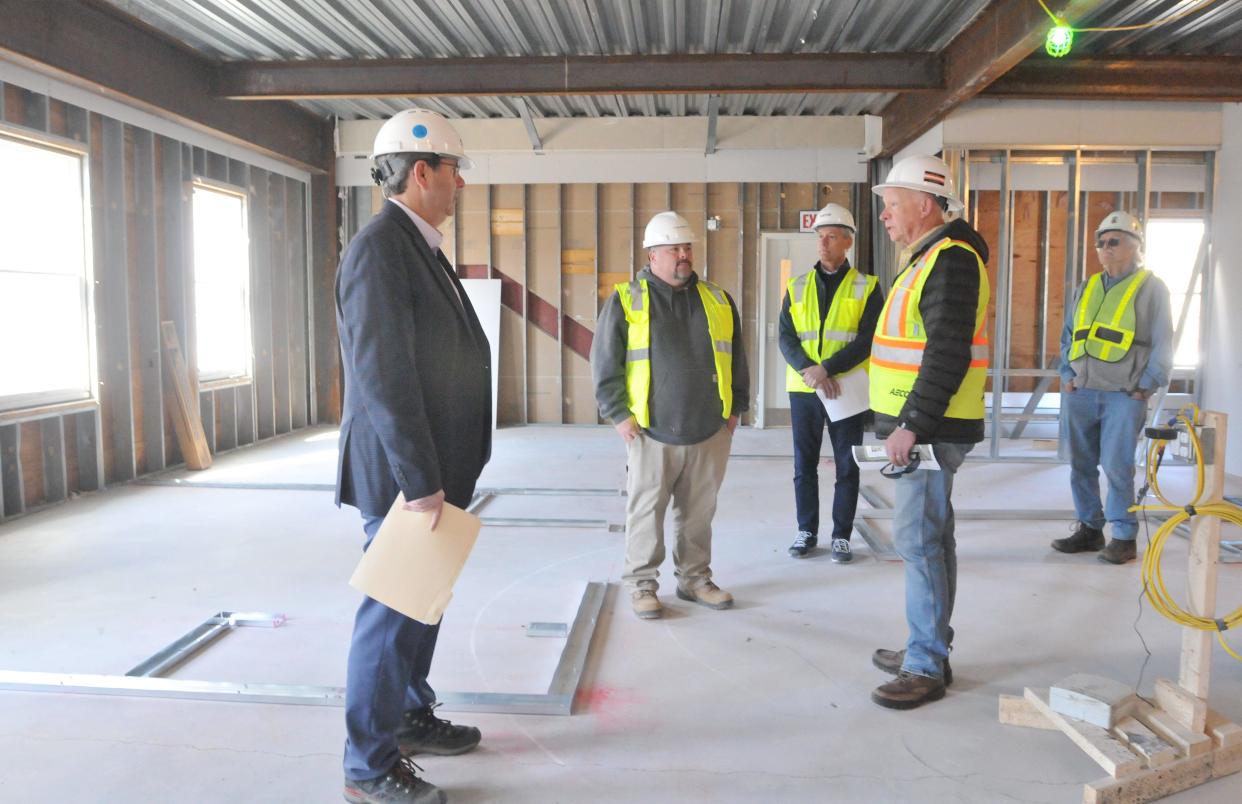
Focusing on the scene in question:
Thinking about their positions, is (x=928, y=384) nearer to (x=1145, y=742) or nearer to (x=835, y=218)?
(x=1145, y=742)

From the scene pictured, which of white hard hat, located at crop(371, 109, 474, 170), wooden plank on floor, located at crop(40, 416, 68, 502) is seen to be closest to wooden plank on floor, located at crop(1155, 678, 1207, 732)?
white hard hat, located at crop(371, 109, 474, 170)

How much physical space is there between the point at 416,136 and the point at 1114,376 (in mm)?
3761

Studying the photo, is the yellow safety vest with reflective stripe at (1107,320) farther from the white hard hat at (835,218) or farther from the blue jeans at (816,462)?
the white hard hat at (835,218)

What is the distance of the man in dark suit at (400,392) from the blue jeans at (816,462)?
2.44m

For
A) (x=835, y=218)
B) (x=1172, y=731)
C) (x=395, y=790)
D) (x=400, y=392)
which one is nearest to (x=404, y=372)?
(x=400, y=392)

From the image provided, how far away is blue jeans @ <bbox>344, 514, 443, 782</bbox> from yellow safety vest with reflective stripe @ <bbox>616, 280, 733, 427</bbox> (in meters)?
1.58

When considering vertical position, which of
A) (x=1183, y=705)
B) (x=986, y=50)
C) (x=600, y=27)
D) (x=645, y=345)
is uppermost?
(x=600, y=27)

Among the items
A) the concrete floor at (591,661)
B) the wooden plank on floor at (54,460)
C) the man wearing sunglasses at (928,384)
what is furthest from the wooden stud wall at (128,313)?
the man wearing sunglasses at (928,384)

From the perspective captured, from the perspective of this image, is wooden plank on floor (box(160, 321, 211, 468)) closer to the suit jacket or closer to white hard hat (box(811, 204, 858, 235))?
white hard hat (box(811, 204, 858, 235))

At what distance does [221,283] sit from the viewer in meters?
7.90

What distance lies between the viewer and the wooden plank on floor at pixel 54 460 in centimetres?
576

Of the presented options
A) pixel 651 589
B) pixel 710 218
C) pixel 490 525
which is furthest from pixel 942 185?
pixel 710 218

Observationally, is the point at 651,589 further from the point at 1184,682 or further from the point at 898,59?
the point at 898,59

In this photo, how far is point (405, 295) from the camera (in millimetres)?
2027
